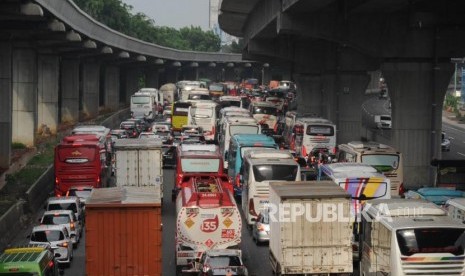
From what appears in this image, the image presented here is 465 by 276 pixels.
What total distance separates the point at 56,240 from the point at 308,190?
27.9 ft

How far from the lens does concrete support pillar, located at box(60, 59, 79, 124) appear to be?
8212cm

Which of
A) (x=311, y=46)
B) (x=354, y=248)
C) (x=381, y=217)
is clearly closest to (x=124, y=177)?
(x=354, y=248)

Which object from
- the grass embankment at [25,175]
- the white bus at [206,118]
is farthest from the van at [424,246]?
the white bus at [206,118]

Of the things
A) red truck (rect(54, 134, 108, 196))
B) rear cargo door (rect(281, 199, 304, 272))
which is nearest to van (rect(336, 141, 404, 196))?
red truck (rect(54, 134, 108, 196))

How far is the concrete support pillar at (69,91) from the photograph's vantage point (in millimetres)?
82125

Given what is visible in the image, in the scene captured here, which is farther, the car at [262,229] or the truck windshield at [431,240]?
the car at [262,229]

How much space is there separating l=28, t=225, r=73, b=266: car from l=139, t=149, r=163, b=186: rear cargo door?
26.2ft

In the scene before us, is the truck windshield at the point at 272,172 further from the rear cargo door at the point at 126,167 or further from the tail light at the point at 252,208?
the rear cargo door at the point at 126,167

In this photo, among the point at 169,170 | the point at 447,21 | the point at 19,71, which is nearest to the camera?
the point at 447,21

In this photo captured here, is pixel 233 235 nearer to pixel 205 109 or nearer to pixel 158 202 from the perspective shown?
pixel 158 202

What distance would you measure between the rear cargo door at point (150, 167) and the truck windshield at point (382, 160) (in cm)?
801

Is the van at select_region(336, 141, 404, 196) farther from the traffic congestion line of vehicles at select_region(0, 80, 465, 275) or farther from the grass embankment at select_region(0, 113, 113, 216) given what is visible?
the grass embankment at select_region(0, 113, 113, 216)

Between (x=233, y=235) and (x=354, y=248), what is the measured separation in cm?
330

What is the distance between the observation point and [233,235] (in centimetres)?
2584
